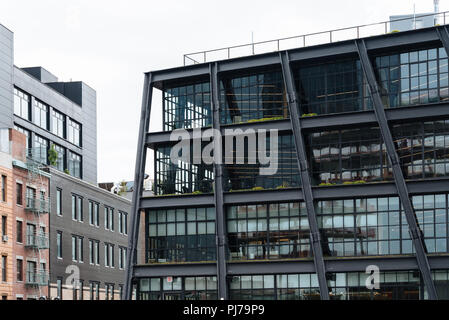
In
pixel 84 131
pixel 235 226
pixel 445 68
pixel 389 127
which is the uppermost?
pixel 84 131

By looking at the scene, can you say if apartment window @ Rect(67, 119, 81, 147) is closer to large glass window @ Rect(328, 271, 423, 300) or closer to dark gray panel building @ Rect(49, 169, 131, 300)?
dark gray panel building @ Rect(49, 169, 131, 300)

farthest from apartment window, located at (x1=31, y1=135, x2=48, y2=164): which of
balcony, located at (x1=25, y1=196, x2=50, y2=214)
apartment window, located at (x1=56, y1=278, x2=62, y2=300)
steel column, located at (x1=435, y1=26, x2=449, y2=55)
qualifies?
steel column, located at (x1=435, y1=26, x2=449, y2=55)

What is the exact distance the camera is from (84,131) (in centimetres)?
9131

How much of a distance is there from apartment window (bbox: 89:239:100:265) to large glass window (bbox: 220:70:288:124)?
31525 millimetres

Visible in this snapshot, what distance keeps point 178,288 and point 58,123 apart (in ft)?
129

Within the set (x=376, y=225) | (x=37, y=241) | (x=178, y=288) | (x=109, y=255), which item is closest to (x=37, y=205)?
(x=37, y=241)

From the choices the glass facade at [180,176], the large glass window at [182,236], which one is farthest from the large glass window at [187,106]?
the large glass window at [182,236]

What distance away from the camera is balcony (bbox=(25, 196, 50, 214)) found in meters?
63.1

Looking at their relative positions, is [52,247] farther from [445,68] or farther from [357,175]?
[445,68]

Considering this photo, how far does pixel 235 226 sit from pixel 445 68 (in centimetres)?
1688

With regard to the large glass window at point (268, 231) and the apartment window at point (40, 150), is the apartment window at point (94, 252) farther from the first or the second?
the large glass window at point (268, 231)

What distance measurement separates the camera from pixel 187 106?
53281 mm

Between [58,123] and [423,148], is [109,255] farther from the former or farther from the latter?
[423,148]

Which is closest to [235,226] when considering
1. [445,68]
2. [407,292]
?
[407,292]
